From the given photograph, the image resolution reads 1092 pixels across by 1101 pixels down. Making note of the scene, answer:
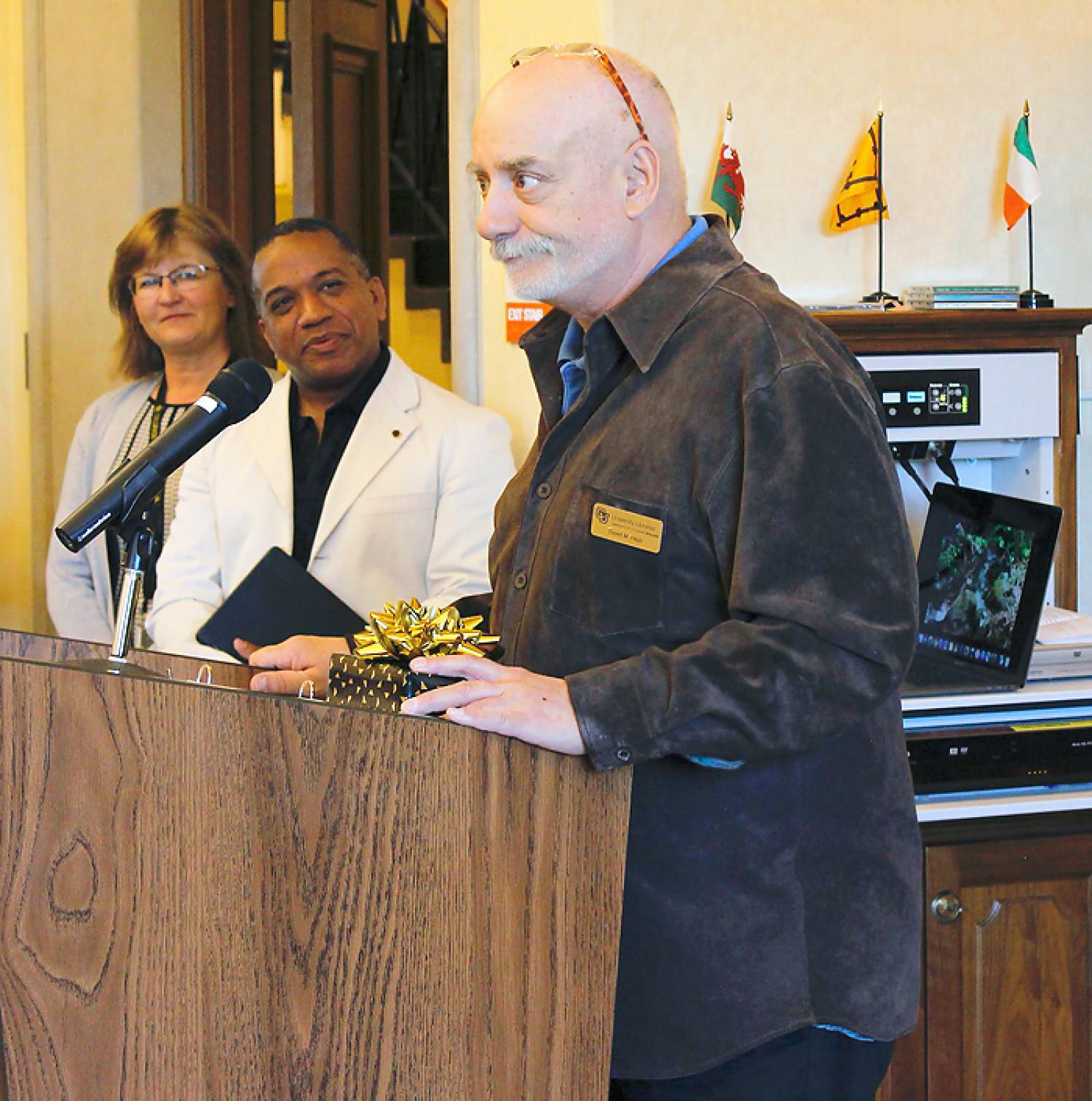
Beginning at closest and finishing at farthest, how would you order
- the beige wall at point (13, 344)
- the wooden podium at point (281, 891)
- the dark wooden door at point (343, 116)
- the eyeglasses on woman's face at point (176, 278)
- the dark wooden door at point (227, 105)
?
1. the wooden podium at point (281, 891)
2. the eyeglasses on woman's face at point (176, 278)
3. the dark wooden door at point (343, 116)
4. the beige wall at point (13, 344)
5. the dark wooden door at point (227, 105)

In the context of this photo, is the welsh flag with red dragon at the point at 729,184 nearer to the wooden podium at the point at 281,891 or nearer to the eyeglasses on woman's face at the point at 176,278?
the eyeglasses on woman's face at the point at 176,278

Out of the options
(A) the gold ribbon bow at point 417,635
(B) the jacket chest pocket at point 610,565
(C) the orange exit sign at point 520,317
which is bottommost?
(A) the gold ribbon bow at point 417,635

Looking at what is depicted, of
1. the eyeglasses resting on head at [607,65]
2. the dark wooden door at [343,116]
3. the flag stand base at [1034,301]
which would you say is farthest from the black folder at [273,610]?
the dark wooden door at [343,116]

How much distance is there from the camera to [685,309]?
4.39 feet

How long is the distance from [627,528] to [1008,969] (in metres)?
1.39

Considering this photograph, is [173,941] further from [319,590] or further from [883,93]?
[883,93]

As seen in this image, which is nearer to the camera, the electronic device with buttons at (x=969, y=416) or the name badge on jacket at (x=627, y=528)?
the name badge on jacket at (x=627, y=528)

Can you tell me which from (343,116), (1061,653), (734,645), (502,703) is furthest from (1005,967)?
(343,116)

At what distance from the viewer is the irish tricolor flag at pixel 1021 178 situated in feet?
8.84

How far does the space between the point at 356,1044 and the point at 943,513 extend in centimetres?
172

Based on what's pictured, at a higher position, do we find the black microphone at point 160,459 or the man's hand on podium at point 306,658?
the black microphone at point 160,459

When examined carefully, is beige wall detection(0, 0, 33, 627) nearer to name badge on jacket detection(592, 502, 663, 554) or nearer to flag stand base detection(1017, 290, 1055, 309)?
flag stand base detection(1017, 290, 1055, 309)

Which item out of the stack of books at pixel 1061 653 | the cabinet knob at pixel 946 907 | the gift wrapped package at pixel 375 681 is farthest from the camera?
the stack of books at pixel 1061 653

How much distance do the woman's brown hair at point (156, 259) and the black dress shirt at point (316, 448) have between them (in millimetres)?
613
